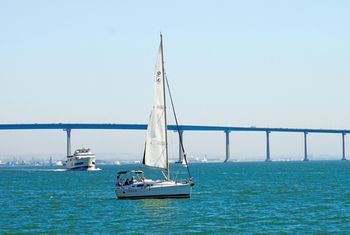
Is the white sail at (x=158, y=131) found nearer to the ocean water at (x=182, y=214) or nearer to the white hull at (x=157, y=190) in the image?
the white hull at (x=157, y=190)

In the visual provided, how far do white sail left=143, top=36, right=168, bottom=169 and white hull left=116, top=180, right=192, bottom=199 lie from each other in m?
1.45

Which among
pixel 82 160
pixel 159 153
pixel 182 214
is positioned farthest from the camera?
pixel 82 160

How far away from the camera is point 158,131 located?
60000mm

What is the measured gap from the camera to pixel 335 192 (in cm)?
7238

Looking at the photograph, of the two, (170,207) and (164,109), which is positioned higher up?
(164,109)

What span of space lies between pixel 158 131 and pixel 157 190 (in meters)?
4.40

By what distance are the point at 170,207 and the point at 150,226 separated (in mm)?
10551

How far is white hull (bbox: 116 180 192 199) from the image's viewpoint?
58.8 metres

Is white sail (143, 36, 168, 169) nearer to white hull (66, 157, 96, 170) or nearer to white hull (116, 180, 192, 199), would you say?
white hull (116, 180, 192, 199)

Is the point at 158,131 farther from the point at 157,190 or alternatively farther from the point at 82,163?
the point at 82,163

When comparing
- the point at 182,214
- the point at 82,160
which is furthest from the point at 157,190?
the point at 82,160

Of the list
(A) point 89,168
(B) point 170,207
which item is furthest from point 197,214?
(A) point 89,168

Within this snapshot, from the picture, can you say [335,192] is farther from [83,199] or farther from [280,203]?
[83,199]

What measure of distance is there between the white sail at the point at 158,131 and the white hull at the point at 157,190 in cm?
145
